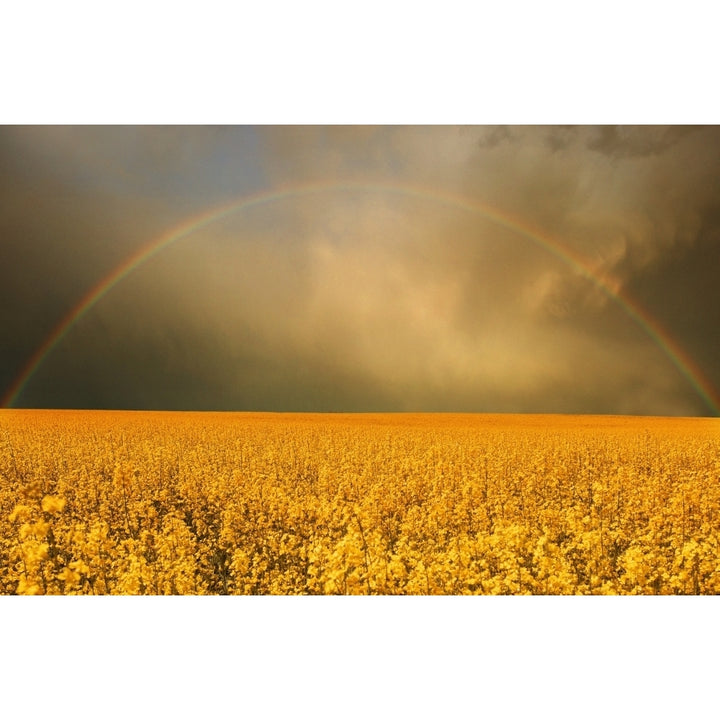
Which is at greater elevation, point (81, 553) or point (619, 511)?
point (619, 511)

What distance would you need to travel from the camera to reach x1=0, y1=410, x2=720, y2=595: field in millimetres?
5688

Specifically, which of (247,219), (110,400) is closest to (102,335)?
(110,400)

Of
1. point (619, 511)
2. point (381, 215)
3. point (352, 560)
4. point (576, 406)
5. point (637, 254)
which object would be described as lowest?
point (352, 560)

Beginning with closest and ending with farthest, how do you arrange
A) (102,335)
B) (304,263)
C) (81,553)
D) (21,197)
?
(81,553) → (21,197) → (304,263) → (102,335)

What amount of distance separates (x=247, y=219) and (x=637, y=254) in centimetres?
586

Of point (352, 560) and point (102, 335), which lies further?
point (102, 335)

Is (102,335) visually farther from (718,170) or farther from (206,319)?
(718,170)

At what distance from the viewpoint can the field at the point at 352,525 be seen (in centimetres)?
569

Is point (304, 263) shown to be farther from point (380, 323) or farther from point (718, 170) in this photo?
point (718, 170)

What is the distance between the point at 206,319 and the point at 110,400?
8.29ft

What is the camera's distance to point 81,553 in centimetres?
597

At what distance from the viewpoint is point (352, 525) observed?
6.51 metres

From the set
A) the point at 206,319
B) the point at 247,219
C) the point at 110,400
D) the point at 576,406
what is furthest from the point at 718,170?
the point at 110,400

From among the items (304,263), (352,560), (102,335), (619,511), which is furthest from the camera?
(102,335)
